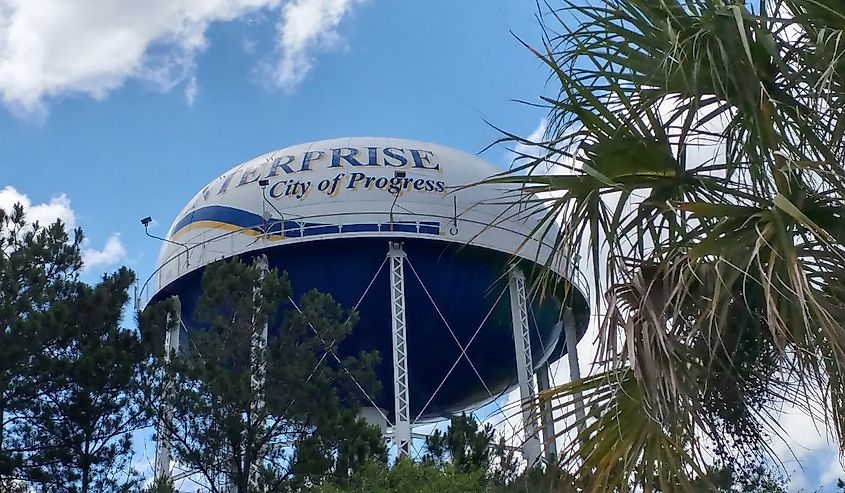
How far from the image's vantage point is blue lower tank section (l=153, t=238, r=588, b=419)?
61.1 feet

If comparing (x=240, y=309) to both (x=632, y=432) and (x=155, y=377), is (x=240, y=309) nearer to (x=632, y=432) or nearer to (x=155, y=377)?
(x=155, y=377)

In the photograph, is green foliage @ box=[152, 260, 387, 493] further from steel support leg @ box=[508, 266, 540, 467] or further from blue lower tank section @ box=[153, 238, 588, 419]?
steel support leg @ box=[508, 266, 540, 467]

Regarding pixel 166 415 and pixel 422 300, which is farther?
pixel 422 300

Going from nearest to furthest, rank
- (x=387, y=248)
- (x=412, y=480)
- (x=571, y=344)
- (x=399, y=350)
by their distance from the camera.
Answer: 1. (x=412, y=480)
2. (x=399, y=350)
3. (x=387, y=248)
4. (x=571, y=344)

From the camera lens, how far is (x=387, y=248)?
60.7 feet

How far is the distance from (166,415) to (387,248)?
5341 mm

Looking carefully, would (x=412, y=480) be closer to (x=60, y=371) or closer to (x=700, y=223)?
(x=60, y=371)

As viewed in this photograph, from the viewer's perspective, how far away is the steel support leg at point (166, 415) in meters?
14.6

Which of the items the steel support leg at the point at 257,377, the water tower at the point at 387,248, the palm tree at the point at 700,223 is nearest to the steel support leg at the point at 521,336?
the water tower at the point at 387,248

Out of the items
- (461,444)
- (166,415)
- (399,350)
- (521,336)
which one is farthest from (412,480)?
(521,336)

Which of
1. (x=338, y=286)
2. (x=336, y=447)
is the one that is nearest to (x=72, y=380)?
(x=336, y=447)

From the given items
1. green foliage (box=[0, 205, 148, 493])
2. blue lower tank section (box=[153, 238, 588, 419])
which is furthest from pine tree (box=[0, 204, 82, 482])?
blue lower tank section (box=[153, 238, 588, 419])

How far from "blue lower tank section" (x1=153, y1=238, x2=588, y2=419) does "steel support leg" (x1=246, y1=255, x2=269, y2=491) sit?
2893 millimetres

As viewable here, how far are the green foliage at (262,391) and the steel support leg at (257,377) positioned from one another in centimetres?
2
